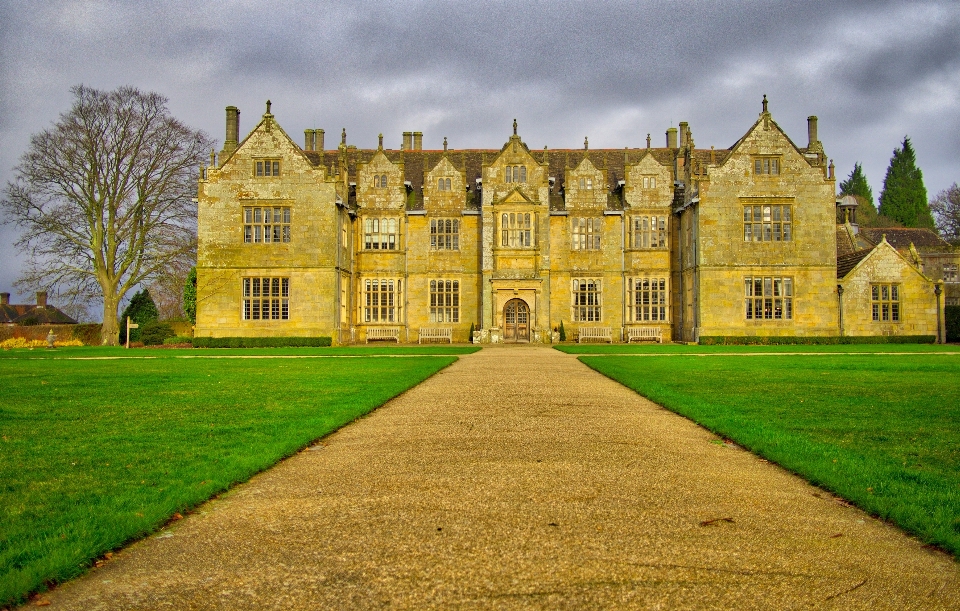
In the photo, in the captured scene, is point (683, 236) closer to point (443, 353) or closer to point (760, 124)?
point (760, 124)

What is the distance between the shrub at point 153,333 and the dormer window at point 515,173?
63.4 feet

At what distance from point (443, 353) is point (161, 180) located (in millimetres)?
19763

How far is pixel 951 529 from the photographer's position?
4965 mm

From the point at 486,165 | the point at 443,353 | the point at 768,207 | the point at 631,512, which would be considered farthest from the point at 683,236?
the point at 631,512

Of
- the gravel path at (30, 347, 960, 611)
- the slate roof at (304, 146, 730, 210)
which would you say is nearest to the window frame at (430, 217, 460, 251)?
the slate roof at (304, 146, 730, 210)

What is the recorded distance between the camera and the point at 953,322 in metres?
39.1

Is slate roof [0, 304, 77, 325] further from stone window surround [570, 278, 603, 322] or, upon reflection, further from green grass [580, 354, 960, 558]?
green grass [580, 354, 960, 558]

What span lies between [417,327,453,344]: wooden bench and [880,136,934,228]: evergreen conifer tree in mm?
66277

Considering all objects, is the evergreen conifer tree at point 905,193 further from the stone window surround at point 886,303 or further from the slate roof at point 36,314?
the slate roof at point 36,314

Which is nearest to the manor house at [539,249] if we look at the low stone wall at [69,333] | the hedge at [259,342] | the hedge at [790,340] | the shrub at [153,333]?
the hedge at [790,340]

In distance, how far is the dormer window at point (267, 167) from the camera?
122 feet

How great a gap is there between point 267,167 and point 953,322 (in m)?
37.2

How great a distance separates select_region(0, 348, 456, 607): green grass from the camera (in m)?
4.78

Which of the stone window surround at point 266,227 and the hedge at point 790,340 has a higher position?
the stone window surround at point 266,227
